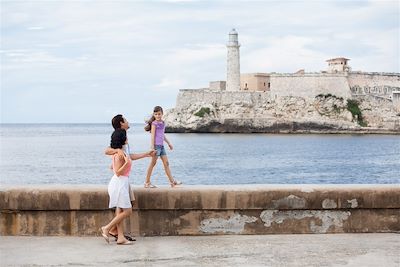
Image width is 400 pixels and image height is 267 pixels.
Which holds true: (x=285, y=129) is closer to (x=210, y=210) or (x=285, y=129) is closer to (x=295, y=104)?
(x=295, y=104)

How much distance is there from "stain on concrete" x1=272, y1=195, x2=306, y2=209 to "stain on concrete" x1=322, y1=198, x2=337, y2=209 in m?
0.21

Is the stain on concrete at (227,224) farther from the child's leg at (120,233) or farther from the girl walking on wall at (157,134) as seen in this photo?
the child's leg at (120,233)

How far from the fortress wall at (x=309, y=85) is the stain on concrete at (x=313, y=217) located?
90966 mm

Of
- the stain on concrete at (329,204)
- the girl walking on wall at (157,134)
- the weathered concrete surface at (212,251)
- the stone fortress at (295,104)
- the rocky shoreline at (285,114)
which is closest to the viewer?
the weathered concrete surface at (212,251)

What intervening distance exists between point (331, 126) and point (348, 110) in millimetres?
4429

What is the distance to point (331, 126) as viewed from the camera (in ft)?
324

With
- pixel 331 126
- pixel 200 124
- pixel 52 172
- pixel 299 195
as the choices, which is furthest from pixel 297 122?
pixel 299 195

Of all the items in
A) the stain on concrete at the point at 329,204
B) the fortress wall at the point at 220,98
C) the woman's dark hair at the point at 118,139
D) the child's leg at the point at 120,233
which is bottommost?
the child's leg at the point at 120,233

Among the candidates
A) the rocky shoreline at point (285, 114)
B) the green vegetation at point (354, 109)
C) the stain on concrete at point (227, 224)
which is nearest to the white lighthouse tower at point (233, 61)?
the rocky shoreline at point (285, 114)

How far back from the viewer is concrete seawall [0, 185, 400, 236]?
22.1 feet

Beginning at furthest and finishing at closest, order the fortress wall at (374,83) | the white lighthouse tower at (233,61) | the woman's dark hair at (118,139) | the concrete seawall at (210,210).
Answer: the fortress wall at (374,83) < the white lighthouse tower at (233,61) < the concrete seawall at (210,210) < the woman's dark hair at (118,139)

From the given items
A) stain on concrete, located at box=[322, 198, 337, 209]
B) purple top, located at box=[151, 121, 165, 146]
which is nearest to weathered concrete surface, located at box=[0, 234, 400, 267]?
stain on concrete, located at box=[322, 198, 337, 209]

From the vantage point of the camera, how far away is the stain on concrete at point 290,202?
680 cm

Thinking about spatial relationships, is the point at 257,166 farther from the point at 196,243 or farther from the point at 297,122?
the point at 297,122
